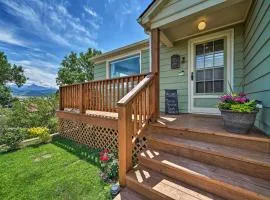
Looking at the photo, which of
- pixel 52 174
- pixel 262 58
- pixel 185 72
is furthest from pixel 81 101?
pixel 262 58

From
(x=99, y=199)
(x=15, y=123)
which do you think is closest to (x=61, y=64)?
(x=15, y=123)

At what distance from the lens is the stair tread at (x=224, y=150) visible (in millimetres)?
1830

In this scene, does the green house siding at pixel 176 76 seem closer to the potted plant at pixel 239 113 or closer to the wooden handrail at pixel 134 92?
the wooden handrail at pixel 134 92

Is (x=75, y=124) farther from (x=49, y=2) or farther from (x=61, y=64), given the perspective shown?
(x=61, y=64)

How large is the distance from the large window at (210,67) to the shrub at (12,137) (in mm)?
5579

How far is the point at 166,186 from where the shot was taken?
78.1 inches

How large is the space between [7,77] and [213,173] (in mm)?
32480

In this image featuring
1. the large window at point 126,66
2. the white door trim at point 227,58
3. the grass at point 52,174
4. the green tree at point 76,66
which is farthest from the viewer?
the green tree at point 76,66

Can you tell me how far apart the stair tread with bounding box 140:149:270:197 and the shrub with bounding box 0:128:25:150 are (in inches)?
172

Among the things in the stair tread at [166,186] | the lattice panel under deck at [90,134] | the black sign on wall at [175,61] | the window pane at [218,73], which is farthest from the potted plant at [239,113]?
the lattice panel under deck at [90,134]

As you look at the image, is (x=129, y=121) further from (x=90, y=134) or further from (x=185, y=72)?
(x=185, y=72)

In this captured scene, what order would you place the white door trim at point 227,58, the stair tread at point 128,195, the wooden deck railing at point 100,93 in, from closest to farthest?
the stair tread at point 128,195 → the wooden deck railing at point 100,93 → the white door trim at point 227,58

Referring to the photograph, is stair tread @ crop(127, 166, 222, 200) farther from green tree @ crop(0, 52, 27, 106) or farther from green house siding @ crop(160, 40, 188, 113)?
green tree @ crop(0, 52, 27, 106)

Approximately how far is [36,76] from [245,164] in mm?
36239
